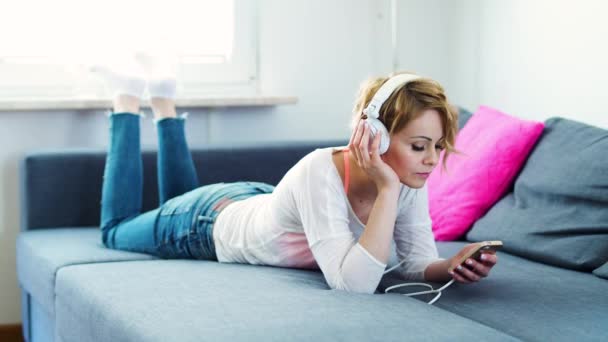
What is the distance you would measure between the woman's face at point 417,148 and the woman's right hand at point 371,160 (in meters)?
0.03

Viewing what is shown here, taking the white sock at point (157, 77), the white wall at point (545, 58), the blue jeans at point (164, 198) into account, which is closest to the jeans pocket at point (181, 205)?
the blue jeans at point (164, 198)

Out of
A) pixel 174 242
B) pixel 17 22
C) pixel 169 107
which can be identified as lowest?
pixel 174 242

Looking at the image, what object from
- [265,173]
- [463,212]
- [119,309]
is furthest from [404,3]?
[119,309]

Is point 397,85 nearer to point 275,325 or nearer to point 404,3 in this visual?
point 275,325

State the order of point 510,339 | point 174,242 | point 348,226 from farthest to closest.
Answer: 1. point 174,242
2. point 348,226
3. point 510,339

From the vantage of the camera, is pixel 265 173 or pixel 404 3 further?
pixel 404 3

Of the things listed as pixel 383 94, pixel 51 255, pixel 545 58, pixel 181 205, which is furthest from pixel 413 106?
pixel 545 58

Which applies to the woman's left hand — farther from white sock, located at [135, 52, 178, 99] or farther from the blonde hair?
white sock, located at [135, 52, 178, 99]

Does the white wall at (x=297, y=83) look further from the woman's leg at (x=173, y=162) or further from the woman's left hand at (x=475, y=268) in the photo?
the woman's left hand at (x=475, y=268)

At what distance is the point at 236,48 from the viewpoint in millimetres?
3434

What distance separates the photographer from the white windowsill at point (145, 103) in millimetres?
3066

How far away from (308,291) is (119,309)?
1.21ft

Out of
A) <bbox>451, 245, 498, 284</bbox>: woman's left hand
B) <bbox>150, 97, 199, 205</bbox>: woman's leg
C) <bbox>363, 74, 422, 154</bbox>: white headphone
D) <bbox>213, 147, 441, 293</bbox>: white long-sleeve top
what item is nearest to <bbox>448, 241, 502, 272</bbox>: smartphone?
<bbox>451, 245, 498, 284</bbox>: woman's left hand

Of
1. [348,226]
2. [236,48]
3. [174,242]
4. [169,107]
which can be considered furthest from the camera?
[236,48]
